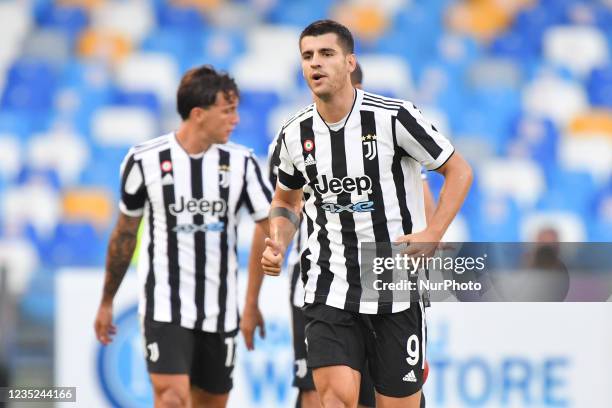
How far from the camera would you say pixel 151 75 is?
12805 mm

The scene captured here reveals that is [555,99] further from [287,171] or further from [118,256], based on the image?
[287,171]

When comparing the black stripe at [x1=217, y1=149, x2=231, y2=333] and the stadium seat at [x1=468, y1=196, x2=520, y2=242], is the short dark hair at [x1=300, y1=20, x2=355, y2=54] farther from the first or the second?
the stadium seat at [x1=468, y1=196, x2=520, y2=242]

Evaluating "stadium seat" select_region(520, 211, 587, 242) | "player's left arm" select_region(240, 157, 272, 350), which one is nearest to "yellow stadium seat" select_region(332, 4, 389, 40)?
"stadium seat" select_region(520, 211, 587, 242)

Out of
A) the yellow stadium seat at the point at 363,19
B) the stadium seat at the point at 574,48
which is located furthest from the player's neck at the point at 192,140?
the stadium seat at the point at 574,48

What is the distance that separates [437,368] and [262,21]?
7.96 metres

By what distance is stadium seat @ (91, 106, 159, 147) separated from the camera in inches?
475

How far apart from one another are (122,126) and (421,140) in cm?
817

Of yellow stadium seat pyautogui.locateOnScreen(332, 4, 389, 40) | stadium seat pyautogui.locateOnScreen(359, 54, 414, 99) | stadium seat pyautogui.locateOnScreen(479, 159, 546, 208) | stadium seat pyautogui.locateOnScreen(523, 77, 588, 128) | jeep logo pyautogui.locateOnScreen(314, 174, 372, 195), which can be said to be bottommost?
jeep logo pyautogui.locateOnScreen(314, 174, 372, 195)

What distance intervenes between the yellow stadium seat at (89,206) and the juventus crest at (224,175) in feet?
18.1

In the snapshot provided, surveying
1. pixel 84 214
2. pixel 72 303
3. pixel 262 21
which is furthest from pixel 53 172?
pixel 72 303

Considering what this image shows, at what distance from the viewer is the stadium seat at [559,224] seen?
11.1 metres

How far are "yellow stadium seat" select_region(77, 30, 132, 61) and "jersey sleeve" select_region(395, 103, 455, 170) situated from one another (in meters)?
9.13

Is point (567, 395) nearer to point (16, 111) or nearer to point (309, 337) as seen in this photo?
point (309, 337)

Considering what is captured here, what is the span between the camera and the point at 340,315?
14.6 ft
